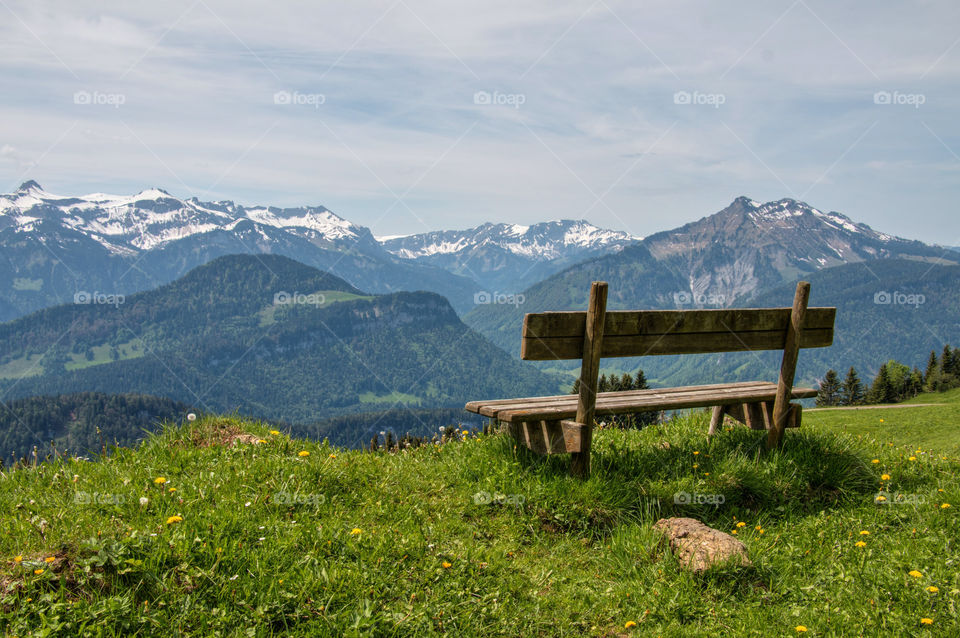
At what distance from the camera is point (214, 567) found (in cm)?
373

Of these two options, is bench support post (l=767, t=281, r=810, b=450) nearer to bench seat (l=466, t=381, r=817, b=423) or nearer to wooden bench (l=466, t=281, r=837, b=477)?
wooden bench (l=466, t=281, r=837, b=477)

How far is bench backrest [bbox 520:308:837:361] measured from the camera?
5.68 m

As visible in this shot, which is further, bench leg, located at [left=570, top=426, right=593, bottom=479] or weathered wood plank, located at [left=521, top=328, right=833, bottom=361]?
bench leg, located at [left=570, top=426, right=593, bottom=479]

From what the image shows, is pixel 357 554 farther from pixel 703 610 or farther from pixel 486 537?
pixel 703 610

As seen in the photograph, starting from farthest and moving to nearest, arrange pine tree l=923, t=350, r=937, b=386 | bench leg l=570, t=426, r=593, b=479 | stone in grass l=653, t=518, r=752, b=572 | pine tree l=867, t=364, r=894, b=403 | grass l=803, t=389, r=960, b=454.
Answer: pine tree l=923, t=350, r=937, b=386 → pine tree l=867, t=364, r=894, b=403 → grass l=803, t=389, r=960, b=454 → bench leg l=570, t=426, r=593, b=479 → stone in grass l=653, t=518, r=752, b=572

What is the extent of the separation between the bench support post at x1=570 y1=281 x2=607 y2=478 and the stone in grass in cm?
99

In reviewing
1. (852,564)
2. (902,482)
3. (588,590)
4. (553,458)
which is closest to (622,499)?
(553,458)

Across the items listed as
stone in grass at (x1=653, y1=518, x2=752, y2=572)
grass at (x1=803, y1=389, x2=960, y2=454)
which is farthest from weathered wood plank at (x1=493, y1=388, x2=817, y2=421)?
Answer: grass at (x1=803, y1=389, x2=960, y2=454)

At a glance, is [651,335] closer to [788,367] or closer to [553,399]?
[553,399]

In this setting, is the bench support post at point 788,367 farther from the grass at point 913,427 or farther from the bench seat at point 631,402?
the grass at point 913,427

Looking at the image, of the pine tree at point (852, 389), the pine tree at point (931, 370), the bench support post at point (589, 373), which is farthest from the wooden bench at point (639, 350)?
the pine tree at point (931, 370)

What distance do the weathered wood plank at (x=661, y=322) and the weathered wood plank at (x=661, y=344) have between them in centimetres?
5

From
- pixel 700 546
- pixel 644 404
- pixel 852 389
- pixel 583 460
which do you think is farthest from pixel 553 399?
pixel 852 389

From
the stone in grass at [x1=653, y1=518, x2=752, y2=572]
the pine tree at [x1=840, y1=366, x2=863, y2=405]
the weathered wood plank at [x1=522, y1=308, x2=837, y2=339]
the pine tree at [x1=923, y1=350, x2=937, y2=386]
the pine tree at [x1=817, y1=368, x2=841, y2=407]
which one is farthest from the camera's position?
the pine tree at [x1=840, y1=366, x2=863, y2=405]
